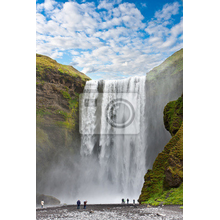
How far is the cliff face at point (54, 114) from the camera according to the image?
97.3 feet

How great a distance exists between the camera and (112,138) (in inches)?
1253

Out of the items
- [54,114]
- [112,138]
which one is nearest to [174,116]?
[112,138]

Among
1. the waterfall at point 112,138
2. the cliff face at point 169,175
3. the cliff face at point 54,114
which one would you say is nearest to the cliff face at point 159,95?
the waterfall at point 112,138

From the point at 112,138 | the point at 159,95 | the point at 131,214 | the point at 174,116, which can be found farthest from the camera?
the point at 112,138

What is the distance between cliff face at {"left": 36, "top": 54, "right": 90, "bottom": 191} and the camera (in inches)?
1167

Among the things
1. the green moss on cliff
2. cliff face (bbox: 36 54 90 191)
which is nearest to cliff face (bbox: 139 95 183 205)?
the green moss on cliff

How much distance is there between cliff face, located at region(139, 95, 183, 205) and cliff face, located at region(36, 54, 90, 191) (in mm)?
18704

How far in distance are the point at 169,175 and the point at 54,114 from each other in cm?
2283

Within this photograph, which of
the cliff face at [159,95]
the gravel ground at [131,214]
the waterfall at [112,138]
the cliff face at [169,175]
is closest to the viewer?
the gravel ground at [131,214]

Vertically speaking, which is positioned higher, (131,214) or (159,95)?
(159,95)

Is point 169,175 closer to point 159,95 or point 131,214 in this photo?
point 131,214

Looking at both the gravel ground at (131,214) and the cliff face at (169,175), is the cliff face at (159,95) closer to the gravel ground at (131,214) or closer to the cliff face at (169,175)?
the cliff face at (169,175)

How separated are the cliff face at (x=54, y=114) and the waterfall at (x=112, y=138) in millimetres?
1617
